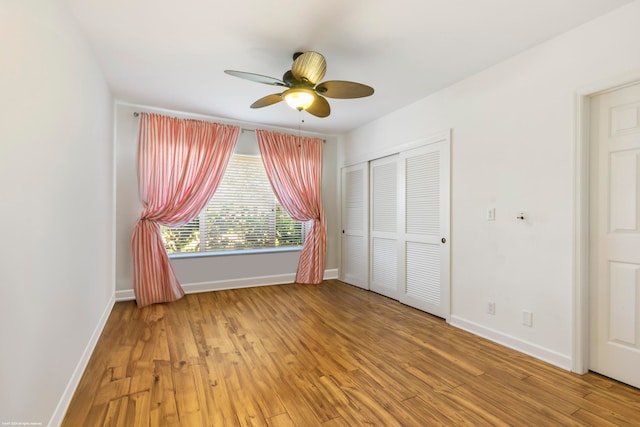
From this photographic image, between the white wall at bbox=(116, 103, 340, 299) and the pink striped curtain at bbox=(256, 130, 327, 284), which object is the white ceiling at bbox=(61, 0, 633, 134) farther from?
the pink striped curtain at bbox=(256, 130, 327, 284)

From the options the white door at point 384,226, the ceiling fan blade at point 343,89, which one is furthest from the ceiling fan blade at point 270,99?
the white door at point 384,226

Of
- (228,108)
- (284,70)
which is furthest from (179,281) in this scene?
(284,70)

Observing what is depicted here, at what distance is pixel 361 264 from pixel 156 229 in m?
3.03

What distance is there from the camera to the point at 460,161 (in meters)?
3.03

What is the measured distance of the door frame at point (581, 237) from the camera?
2133 millimetres

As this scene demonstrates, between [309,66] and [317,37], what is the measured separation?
239 mm

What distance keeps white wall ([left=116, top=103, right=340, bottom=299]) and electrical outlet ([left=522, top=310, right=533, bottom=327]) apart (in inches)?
123

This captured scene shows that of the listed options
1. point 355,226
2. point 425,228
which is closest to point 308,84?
point 425,228

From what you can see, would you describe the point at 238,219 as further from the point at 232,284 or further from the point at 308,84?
the point at 308,84

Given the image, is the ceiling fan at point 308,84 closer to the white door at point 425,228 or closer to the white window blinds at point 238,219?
the white door at point 425,228

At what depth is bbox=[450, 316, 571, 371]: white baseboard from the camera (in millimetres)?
2225

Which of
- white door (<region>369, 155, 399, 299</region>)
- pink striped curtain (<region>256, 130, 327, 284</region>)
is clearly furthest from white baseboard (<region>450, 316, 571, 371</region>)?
pink striped curtain (<region>256, 130, 327, 284</region>)

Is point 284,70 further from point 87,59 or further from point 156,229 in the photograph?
point 156,229

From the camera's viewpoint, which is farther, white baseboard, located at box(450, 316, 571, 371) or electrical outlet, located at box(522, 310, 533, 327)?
electrical outlet, located at box(522, 310, 533, 327)
